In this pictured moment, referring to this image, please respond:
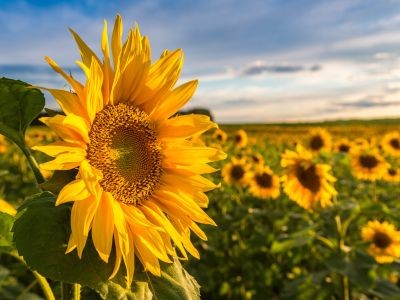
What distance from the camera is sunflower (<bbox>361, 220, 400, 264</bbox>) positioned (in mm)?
5273

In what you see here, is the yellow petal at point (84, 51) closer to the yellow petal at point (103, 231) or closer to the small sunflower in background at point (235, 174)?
the yellow petal at point (103, 231)

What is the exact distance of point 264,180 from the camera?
731 cm

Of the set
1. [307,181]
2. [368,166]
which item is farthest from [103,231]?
[368,166]

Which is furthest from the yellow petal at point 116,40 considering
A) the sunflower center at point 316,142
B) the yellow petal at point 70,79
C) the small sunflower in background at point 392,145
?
the small sunflower in background at point 392,145

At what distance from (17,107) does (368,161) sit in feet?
22.9

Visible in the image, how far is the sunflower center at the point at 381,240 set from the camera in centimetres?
545

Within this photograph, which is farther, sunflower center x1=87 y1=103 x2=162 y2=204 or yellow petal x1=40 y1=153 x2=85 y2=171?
sunflower center x1=87 y1=103 x2=162 y2=204

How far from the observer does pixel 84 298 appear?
1.71 m

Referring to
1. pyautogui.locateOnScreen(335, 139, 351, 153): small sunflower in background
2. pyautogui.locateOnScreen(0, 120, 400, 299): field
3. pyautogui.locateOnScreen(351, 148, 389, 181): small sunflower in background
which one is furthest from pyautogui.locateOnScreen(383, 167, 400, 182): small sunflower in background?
pyautogui.locateOnScreen(335, 139, 351, 153): small sunflower in background

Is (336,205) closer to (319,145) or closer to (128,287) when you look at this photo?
(319,145)

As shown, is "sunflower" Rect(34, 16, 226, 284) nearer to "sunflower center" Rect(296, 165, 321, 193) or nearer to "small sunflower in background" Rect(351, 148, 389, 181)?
"sunflower center" Rect(296, 165, 321, 193)

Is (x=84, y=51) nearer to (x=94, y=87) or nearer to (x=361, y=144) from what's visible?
(x=94, y=87)

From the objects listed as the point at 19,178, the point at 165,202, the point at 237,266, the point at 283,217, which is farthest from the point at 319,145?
the point at 165,202

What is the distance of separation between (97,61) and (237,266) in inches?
205
